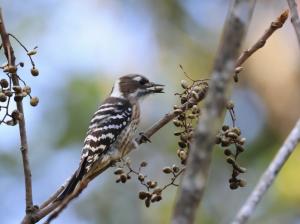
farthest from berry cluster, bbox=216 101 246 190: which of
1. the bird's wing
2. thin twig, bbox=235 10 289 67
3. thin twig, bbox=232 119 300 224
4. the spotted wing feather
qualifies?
the bird's wing

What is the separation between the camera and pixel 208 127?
1921 millimetres

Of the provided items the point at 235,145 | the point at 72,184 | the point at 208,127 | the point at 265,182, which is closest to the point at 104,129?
the point at 72,184

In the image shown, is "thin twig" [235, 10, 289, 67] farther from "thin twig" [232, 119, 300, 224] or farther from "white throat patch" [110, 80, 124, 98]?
"white throat patch" [110, 80, 124, 98]

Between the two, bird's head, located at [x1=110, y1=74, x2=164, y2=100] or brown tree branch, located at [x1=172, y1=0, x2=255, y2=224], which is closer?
brown tree branch, located at [x1=172, y1=0, x2=255, y2=224]

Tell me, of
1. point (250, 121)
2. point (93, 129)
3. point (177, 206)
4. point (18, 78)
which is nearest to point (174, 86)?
point (250, 121)

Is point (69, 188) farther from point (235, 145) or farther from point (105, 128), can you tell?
point (105, 128)

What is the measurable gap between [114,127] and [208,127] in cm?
315

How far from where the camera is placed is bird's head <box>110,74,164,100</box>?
571 cm

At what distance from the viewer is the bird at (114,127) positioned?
4453mm

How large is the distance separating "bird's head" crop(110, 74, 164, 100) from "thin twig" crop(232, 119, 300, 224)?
345 centimetres

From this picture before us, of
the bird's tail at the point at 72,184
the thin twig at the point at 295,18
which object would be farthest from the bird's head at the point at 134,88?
the thin twig at the point at 295,18

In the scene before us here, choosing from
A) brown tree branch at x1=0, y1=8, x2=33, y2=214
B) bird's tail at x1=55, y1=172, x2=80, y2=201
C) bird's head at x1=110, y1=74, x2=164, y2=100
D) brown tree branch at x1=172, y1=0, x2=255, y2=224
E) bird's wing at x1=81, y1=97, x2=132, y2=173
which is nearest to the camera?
brown tree branch at x1=172, y1=0, x2=255, y2=224

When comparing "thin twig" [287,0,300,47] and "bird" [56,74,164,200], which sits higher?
"thin twig" [287,0,300,47]

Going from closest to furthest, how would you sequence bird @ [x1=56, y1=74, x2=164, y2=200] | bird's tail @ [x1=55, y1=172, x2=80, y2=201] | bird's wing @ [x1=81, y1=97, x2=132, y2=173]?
bird's tail @ [x1=55, y1=172, x2=80, y2=201]
bird @ [x1=56, y1=74, x2=164, y2=200]
bird's wing @ [x1=81, y1=97, x2=132, y2=173]
